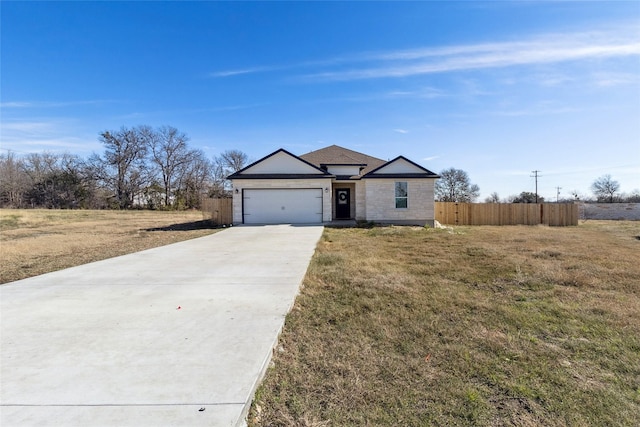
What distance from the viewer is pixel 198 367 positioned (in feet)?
8.69

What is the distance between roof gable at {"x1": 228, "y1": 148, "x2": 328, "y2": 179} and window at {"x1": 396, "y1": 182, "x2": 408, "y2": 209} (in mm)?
4209

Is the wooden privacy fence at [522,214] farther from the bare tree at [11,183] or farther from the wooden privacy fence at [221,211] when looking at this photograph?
the bare tree at [11,183]

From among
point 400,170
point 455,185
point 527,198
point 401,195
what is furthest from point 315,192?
point 527,198

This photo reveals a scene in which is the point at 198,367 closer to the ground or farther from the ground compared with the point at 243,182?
closer to the ground

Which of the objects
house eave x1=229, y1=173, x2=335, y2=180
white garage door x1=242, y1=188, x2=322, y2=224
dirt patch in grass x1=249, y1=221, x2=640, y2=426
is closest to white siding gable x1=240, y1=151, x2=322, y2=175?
house eave x1=229, y1=173, x2=335, y2=180

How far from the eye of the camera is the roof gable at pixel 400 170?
17.5m

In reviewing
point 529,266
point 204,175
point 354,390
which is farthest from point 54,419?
point 204,175

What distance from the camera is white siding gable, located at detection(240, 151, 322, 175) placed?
57.4 ft

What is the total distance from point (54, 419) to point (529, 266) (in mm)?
8205

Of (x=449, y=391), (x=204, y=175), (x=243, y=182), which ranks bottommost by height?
(x=449, y=391)

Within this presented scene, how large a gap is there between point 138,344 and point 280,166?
1503cm

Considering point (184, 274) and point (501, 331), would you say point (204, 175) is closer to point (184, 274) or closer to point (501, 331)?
point (184, 274)

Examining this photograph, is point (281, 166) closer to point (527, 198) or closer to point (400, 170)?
point (400, 170)

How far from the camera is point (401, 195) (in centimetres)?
1772
